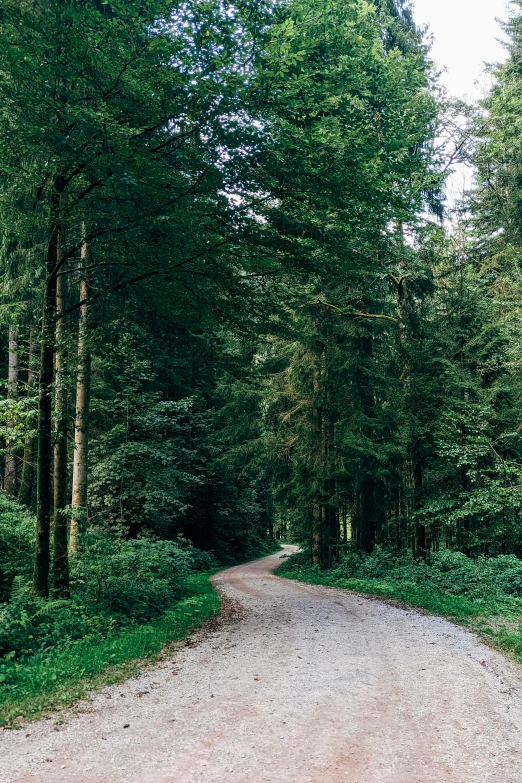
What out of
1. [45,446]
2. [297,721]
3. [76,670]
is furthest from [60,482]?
[297,721]

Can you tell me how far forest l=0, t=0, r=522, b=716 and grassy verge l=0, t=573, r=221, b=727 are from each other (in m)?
0.27

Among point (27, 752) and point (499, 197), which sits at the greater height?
point (499, 197)

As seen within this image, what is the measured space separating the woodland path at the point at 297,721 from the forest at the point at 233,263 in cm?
176

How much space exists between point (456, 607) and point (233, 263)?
8.62 m

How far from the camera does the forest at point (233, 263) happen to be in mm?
6277

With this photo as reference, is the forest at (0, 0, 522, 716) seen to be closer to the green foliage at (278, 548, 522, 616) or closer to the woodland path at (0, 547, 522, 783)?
the green foliage at (278, 548, 522, 616)

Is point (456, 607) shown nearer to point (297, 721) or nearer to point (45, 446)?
point (297, 721)

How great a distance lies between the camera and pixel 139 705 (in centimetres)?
500

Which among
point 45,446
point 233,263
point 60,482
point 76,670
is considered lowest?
point 76,670

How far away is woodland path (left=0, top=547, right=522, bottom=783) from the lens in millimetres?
3594

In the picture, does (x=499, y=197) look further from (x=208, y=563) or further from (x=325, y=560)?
(x=208, y=563)

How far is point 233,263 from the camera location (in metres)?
8.65

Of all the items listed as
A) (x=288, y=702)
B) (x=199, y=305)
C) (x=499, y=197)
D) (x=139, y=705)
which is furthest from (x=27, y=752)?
(x=499, y=197)

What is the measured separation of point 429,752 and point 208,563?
740 inches
